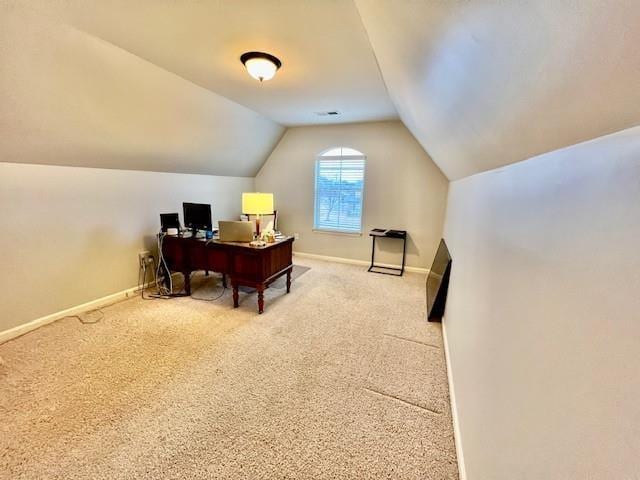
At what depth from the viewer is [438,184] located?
14.6ft

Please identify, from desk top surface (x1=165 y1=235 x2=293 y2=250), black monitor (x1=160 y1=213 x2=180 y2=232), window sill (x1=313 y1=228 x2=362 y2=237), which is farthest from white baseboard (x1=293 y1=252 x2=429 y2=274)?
black monitor (x1=160 y1=213 x2=180 y2=232)

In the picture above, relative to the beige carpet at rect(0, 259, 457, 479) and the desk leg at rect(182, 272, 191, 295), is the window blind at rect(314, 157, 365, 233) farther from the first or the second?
the desk leg at rect(182, 272, 191, 295)

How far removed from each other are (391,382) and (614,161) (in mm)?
1964

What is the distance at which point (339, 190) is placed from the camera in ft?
17.1

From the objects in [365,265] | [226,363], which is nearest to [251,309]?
[226,363]

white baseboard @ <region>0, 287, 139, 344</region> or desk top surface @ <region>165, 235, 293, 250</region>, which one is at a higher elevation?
desk top surface @ <region>165, 235, 293, 250</region>

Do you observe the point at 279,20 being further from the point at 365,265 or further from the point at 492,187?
the point at 365,265

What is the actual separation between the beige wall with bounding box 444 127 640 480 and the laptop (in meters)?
2.59

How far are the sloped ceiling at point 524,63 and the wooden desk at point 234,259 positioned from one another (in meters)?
2.31

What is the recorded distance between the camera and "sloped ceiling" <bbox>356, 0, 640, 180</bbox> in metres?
0.44

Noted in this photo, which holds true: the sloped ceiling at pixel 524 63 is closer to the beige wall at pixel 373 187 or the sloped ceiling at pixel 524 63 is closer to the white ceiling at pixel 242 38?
the white ceiling at pixel 242 38

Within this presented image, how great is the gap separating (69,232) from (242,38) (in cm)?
265

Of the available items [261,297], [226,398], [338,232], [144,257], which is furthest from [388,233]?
[144,257]

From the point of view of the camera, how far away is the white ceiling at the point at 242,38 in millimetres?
1727
